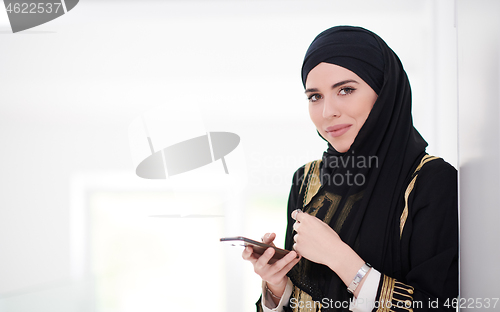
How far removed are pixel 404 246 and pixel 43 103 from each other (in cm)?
206

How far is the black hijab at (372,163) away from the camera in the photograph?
78 cm

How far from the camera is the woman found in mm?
696

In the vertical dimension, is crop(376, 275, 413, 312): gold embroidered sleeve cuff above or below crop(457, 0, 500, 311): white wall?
below

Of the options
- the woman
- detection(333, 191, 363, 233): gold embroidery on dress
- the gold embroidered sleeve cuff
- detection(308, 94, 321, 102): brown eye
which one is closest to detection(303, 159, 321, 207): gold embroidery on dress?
the woman

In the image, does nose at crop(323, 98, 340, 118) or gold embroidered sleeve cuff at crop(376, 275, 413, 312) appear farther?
nose at crop(323, 98, 340, 118)

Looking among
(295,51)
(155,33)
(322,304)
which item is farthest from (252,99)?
(322,304)

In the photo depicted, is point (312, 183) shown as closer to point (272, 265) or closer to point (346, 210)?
point (346, 210)

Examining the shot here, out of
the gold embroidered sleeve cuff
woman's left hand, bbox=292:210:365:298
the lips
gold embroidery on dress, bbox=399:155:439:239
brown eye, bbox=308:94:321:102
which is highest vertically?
brown eye, bbox=308:94:321:102

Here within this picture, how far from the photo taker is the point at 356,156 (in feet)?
2.81

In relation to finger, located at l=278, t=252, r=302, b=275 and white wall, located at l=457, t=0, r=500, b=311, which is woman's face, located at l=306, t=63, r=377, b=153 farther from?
finger, located at l=278, t=252, r=302, b=275

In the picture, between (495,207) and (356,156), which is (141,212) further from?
(495,207)

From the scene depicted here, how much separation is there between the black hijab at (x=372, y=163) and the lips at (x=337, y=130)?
35 mm

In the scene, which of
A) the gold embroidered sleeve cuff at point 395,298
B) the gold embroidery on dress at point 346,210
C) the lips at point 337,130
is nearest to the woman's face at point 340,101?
the lips at point 337,130

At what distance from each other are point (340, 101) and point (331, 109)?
3 centimetres
